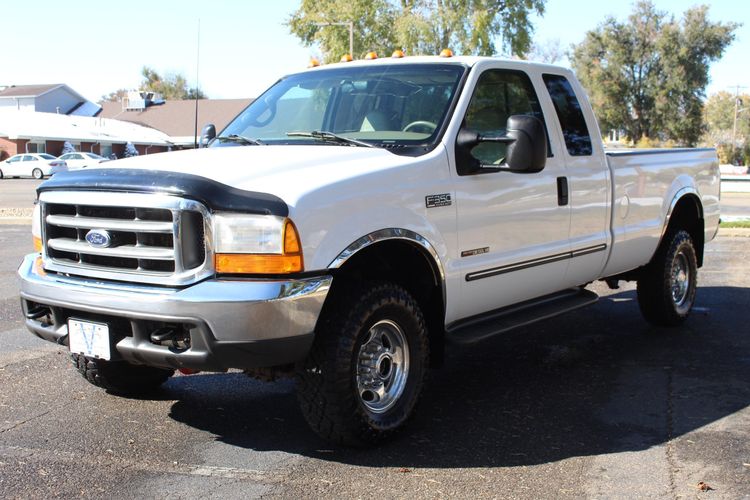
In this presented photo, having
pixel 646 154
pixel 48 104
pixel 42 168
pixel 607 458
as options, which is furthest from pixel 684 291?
pixel 48 104

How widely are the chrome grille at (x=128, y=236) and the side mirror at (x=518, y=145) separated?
5.69 ft

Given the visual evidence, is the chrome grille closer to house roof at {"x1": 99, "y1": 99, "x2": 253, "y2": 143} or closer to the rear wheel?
the rear wheel

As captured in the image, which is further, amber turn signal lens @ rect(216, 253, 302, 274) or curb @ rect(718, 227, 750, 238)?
curb @ rect(718, 227, 750, 238)

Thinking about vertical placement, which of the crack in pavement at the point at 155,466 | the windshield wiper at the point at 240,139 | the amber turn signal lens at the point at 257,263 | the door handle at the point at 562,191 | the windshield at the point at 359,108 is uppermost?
the windshield at the point at 359,108

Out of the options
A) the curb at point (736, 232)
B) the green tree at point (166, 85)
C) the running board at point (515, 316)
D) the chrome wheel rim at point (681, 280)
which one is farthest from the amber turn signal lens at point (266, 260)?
the green tree at point (166, 85)

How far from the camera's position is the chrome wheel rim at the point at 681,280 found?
790 cm

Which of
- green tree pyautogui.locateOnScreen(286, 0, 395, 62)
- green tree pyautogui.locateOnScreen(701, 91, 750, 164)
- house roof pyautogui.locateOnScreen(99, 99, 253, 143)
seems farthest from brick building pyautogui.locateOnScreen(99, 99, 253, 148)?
green tree pyautogui.locateOnScreen(701, 91, 750, 164)

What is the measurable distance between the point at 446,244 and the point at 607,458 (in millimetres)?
1435

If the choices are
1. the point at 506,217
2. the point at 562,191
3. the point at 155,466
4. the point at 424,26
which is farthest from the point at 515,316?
the point at 424,26

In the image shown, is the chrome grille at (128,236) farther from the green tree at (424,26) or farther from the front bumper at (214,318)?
the green tree at (424,26)

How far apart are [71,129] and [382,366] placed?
206 ft

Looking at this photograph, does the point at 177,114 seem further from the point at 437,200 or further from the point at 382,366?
the point at 382,366

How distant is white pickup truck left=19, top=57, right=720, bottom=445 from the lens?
159 inches

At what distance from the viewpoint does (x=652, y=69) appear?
51.9 m
